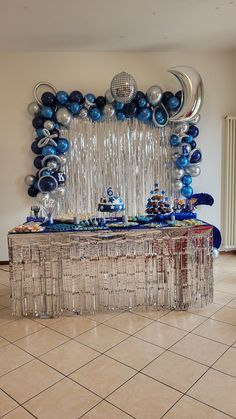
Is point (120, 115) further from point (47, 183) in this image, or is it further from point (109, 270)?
point (109, 270)

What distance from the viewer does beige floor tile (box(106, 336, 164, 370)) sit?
8.34ft

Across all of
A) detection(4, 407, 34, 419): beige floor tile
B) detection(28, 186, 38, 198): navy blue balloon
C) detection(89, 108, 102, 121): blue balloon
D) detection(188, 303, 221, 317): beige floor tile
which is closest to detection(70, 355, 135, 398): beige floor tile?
detection(4, 407, 34, 419): beige floor tile

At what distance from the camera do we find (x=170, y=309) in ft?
11.4

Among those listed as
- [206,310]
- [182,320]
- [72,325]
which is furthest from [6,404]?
[206,310]

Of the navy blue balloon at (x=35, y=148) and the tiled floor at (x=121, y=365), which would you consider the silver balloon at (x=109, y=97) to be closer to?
the navy blue balloon at (x=35, y=148)

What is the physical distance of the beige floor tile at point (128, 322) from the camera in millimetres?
3084

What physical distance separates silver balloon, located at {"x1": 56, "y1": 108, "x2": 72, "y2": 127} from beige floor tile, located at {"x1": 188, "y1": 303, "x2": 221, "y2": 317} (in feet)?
9.73

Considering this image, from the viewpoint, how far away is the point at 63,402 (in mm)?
2127

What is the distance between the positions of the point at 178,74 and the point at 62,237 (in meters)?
2.85

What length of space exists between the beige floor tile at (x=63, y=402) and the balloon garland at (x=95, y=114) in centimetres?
296

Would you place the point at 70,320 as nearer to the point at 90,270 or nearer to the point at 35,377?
the point at 90,270

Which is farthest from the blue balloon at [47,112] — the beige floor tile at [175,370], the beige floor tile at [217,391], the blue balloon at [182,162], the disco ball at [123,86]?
the beige floor tile at [217,391]

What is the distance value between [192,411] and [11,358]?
1392mm

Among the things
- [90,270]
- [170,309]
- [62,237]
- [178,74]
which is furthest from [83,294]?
[178,74]
